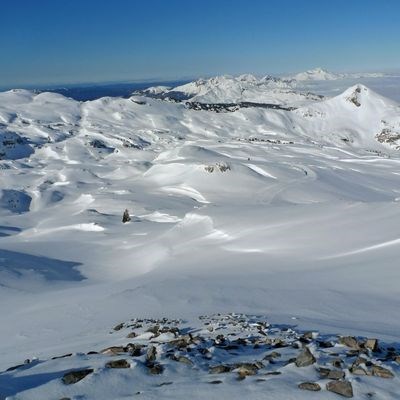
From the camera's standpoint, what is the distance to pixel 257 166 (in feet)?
272

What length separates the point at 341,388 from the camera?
7434 millimetres

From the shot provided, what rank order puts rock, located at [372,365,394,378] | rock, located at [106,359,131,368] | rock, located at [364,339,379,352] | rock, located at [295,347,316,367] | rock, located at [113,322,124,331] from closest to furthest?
rock, located at [372,365,394,378] → rock, located at [295,347,316,367] → rock, located at [106,359,131,368] → rock, located at [364,339,379,352] → rock, located at [113,322,124,331]

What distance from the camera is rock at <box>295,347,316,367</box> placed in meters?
8.60

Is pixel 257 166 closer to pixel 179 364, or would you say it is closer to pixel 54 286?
pixel 54 286

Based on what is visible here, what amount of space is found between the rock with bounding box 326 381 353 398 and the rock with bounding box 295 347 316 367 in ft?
3.25

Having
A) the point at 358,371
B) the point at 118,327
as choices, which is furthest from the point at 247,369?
the point at 118,327

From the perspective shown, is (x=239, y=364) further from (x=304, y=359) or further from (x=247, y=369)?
(x=304, y=359)

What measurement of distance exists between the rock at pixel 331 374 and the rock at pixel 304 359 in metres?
0.36

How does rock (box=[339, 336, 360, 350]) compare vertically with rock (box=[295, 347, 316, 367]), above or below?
below

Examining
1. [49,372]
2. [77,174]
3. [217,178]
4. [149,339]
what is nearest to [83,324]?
[149,339]

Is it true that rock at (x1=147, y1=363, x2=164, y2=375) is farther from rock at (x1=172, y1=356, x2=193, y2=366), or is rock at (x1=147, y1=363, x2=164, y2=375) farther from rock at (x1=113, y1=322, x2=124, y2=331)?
rock at (x1=113, y1=322, x2=124, y2=331)

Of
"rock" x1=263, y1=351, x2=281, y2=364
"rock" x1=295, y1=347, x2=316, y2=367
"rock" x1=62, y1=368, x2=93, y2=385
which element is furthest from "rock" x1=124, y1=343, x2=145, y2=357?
"rock" x1=295, y1=347, x2=316, y2=367

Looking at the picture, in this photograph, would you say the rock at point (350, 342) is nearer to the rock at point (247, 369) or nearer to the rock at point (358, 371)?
the rock at point (358, 371)

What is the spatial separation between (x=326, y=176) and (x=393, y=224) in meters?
52.7
